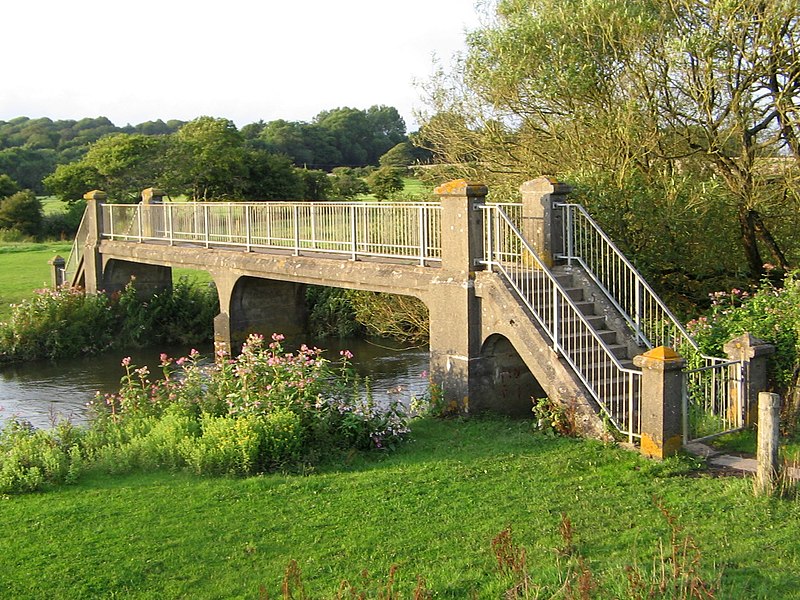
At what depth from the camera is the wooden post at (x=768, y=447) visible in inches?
325

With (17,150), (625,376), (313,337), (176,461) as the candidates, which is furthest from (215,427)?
(17,150)

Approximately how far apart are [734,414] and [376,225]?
7.13m

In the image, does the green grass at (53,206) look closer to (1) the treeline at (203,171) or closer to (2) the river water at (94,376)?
(1) the treeline at (203,171)

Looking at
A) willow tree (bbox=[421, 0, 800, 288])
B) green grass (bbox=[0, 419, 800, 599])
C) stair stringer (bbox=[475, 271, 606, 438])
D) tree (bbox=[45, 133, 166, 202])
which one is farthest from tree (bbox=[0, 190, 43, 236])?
green grass (bbox=[0, 419, 800, 599])

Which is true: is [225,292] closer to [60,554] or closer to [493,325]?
[493,325]

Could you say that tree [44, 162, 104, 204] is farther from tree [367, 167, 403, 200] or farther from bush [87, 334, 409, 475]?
bush [87, 334, 409, 475]

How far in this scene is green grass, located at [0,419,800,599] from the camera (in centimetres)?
667

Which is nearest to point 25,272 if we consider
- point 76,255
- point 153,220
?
point 76,255

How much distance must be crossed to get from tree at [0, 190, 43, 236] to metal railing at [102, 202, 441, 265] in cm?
2818

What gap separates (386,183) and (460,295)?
3180cm

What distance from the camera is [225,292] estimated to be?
784 inches

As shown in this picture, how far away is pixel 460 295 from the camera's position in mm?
12758

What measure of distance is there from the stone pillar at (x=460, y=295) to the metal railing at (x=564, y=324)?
26 centimetres

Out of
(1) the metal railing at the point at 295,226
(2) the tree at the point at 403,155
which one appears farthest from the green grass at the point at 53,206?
(1) the metal railing at the point at 295,226
